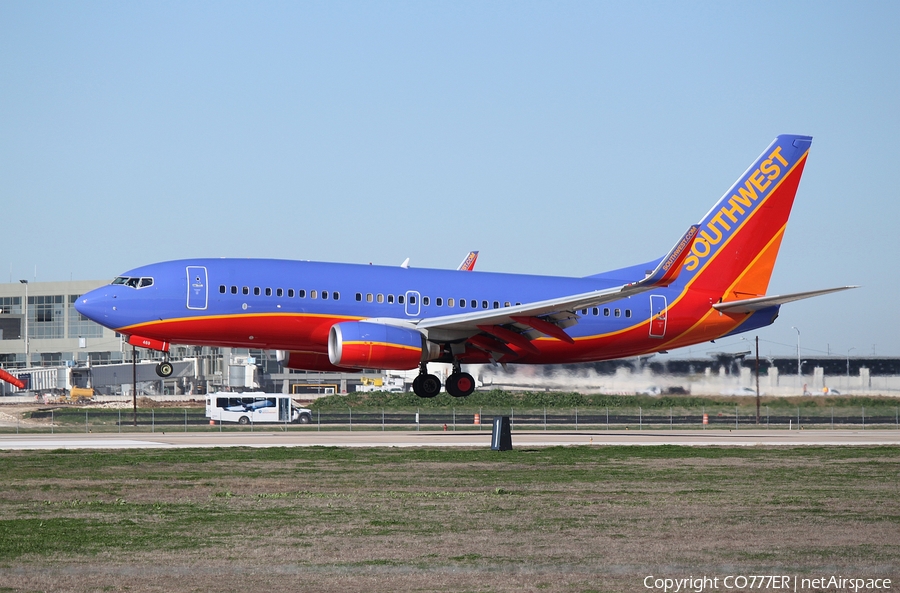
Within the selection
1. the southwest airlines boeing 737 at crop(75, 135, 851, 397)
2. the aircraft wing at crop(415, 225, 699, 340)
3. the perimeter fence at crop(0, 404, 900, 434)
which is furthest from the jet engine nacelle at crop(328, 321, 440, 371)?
the perimeter fence at crop(0, 404, 900, 434)

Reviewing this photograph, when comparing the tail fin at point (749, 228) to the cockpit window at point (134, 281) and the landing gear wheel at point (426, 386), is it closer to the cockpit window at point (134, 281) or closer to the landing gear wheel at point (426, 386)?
the landing gear wheel at point (426, 386)

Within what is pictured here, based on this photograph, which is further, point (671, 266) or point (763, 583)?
point (671, 266)

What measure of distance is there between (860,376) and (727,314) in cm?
1496

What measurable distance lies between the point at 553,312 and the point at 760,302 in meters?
8.64

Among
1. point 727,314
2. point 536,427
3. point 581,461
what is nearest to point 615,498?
point 581,461

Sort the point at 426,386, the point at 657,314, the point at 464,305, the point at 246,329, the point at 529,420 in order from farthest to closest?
the point at 529,420 → the point at 657,314 → the point at 464,305 → the point at 426,386 → the point at 246,329

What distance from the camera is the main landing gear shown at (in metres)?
39.9

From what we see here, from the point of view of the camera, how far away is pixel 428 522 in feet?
54.5

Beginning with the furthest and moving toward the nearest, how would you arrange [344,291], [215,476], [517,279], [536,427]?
[536,427], [517,279], [344,291], [215,476]

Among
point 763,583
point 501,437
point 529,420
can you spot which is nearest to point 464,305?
point 501,437

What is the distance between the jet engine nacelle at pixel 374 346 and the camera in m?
36.2

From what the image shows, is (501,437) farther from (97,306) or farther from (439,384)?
(97,306)

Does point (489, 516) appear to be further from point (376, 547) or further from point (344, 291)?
point (344, 291)

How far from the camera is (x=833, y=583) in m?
11.8
